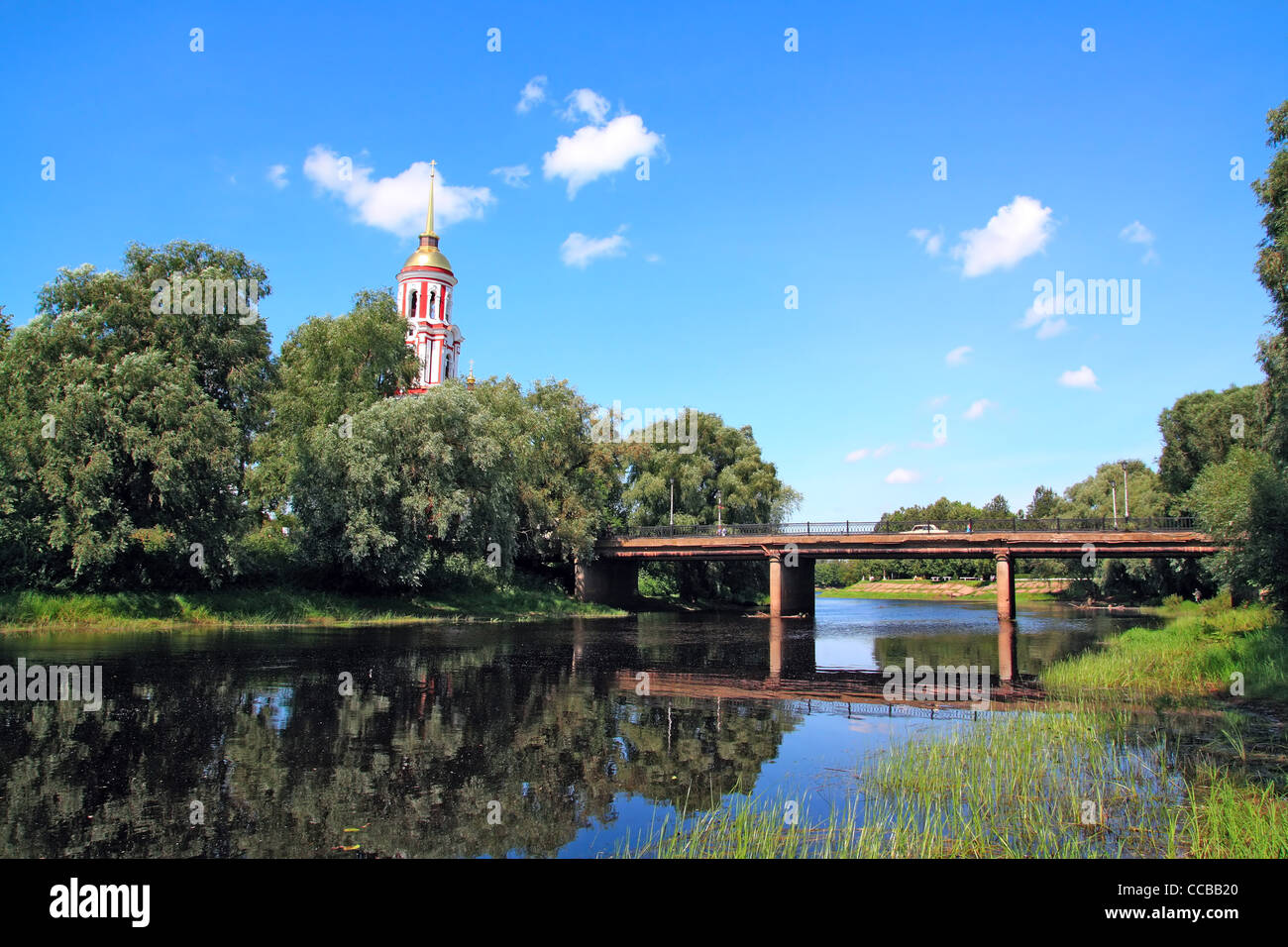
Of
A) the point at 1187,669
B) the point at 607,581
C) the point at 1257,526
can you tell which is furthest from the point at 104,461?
the point at 1257,526

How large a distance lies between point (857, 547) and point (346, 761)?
155 ft

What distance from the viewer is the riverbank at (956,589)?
102m

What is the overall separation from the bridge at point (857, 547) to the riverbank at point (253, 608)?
30.2 ft

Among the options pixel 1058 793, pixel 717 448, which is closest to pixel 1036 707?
pixel 1058 793

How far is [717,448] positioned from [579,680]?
54.3m

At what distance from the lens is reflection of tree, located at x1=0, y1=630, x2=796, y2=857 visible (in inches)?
346

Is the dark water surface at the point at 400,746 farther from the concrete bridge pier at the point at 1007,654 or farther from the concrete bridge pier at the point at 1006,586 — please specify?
the concrete bridge pier at the point at 1006,586

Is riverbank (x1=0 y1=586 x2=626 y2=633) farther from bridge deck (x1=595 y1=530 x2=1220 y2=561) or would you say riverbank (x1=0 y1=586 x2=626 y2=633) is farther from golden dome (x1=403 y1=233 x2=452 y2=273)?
golden dome (x1=403 y1=233 x2=452 y2=273)

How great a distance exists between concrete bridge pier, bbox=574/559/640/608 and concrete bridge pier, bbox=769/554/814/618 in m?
12.1

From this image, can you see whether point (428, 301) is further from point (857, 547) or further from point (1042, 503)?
point (1042, 503)

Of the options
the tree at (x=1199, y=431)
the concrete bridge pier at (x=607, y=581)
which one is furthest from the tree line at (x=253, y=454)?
the tree at (x=1199, y=431)

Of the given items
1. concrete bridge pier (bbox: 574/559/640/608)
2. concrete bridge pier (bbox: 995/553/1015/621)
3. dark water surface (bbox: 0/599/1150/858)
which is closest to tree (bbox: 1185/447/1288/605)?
dark water surface (bbox: 0/599/1150/858)
